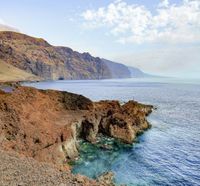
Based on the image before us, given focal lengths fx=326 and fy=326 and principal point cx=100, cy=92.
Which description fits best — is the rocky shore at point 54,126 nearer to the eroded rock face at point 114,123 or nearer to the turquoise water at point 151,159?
the eroded rock face at point 114,123

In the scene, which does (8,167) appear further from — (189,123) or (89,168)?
(189,123)

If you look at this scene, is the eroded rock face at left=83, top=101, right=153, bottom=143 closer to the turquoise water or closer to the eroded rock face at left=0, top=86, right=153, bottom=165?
the eroded rock face at left=0, top=86, right=153, bottom=165

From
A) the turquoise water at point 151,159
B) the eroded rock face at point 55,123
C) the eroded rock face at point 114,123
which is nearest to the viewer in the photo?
the turquoise water at point 151,159

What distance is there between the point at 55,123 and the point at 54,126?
258cm

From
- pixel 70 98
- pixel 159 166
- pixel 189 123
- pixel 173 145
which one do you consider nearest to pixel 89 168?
pixel 159 166

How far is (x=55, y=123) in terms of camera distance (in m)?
54.7

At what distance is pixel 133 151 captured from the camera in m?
54.5

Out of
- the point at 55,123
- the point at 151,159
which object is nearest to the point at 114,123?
the point at 55,123

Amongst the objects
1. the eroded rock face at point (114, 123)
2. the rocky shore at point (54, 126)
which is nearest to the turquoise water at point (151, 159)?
the eroded rock face at point (114, 123)

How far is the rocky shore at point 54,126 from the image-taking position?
41.8 m

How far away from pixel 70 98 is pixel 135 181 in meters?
30.7

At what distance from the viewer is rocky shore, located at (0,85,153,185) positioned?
41.8m

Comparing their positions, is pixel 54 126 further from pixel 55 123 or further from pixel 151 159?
pixel 151 159

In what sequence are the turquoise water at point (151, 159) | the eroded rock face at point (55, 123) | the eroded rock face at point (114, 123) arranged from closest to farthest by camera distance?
the turquoise water at point (151, 159)
the eroded rock face at point (55, 123)
the eroded rock face at point (114, 123)
